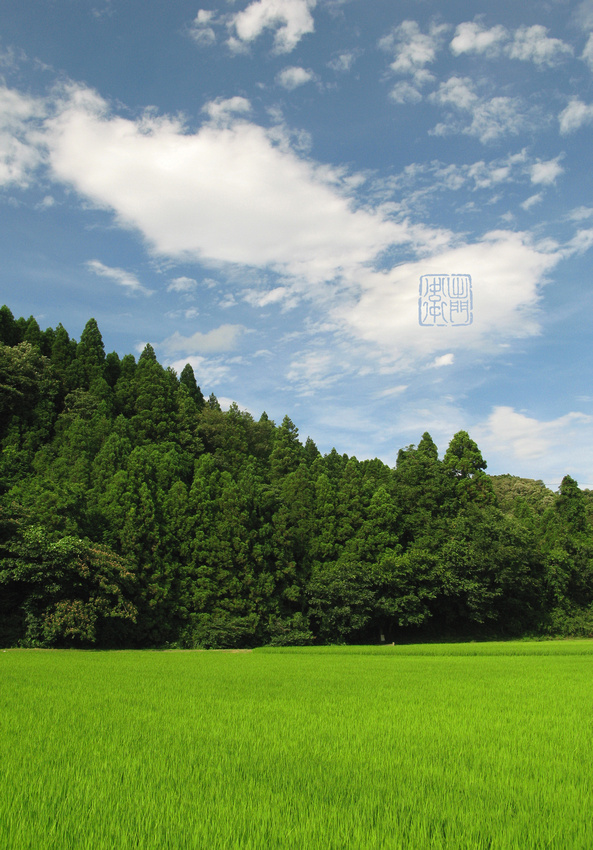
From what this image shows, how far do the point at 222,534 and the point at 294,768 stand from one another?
90.5 ft

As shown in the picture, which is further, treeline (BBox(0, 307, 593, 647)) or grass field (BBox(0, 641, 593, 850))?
treeline (BBox(0, 307, 593, 647))

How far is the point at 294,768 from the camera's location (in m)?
4.63

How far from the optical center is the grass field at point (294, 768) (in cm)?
322

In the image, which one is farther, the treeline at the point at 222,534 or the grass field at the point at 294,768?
the treeline at the point at 222,534

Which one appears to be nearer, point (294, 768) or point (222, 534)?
point (294, 768)

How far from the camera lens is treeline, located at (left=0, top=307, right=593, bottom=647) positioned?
25.6 meters

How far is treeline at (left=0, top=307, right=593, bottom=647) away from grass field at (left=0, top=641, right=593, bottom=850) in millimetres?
17172

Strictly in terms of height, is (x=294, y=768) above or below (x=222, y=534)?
below

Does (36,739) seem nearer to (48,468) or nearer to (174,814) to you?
(174,814)

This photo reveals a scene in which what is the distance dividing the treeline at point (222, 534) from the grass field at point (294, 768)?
17172 millimetres

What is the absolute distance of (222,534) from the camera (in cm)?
3166

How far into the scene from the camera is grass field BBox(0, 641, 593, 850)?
3.22 metres

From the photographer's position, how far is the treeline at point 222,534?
25.6 m

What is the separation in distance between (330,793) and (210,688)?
714 cm
